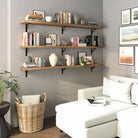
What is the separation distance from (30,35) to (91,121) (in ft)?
5.81

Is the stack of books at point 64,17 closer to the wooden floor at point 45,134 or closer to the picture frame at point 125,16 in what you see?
the picture frame at point 125,16

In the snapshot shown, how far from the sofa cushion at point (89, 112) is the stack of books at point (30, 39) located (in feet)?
3.97

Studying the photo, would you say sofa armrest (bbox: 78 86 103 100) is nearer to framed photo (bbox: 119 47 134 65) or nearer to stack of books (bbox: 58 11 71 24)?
framed photo (bbox: 119 47 134 65)

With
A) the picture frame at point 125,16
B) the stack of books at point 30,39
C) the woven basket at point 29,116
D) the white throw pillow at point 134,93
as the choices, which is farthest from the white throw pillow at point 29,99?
the picture frame at point 125,16

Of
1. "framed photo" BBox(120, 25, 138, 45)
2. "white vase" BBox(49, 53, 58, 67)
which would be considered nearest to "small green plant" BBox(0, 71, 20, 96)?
"white vase" BBox(49, 53, 58, 67)

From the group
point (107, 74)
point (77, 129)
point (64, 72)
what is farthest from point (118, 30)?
point (77, 129)

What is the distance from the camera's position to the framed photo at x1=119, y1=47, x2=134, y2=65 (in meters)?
3.81

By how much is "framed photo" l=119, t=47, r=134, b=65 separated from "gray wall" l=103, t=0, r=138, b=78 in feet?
0.33

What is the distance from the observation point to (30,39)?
3373mm

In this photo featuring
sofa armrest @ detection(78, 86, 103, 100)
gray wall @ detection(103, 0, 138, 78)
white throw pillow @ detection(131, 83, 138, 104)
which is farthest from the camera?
gray wall @ detection(103, 0, 138, 78)

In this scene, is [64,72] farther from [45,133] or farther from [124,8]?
[124,8]

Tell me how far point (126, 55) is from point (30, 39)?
6.24 ft

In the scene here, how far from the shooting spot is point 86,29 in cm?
420

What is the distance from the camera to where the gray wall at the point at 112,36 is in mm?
3952
